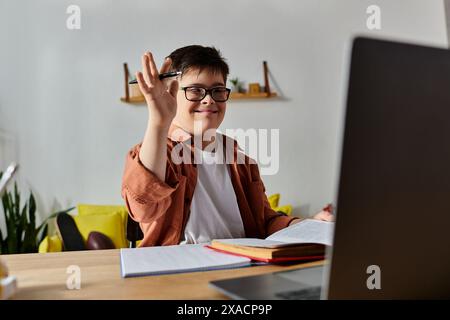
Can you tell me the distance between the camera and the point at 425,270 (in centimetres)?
Answer: 53

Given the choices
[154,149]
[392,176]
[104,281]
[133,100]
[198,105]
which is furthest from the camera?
[133,100]

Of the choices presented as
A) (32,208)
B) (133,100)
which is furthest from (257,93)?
(32,208)

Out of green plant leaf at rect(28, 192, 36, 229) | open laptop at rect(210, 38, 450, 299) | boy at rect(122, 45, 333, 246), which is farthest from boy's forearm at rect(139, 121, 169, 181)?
green plant leaf at rect(28, 192, 36, 229)

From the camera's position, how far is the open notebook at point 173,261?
2.54ft

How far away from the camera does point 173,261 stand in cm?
85

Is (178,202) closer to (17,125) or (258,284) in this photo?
(258,284)

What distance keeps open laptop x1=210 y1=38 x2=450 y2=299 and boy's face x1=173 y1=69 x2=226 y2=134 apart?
0.89 m

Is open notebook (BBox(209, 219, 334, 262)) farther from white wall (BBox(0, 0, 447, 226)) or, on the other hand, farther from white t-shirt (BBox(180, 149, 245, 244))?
white wall (BBox(0, 0, 447, 226))

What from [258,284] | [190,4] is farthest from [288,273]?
[190,4]

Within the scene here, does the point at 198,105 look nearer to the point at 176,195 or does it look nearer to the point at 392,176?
the point at 176,195

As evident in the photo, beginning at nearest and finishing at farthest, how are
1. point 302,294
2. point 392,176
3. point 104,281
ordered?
A: 1. point 392,176
2. point 302,294
3. point 104,281

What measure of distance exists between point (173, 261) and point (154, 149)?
0.86 feet
